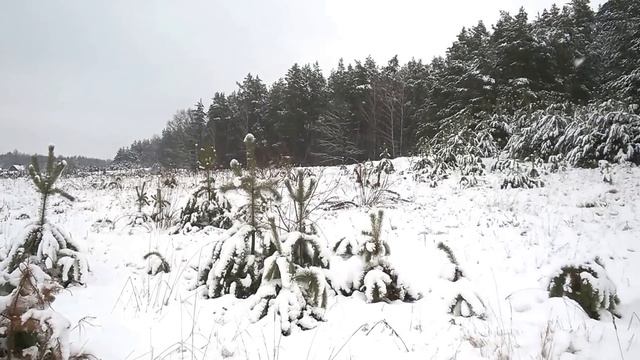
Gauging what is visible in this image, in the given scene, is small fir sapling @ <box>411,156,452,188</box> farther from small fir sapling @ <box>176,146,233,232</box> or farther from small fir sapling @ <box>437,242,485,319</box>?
small fir sapling @ <box>437,242,485,319</box>

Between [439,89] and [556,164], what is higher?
[439,89]

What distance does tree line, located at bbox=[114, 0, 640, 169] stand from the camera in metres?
22.3

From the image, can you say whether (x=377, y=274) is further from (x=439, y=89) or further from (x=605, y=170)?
(x=439, y=89)

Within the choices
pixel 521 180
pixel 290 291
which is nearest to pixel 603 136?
pixel 521 180

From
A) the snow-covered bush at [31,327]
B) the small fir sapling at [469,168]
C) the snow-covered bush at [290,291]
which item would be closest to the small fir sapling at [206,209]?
the snow-covered bush at [290,291]

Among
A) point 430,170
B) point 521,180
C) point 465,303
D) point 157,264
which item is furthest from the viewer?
point 430,170

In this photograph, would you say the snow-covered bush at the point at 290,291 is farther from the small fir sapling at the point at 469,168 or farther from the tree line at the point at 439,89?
the tree line at the point at 439,89

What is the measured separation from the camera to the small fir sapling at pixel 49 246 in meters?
3.61

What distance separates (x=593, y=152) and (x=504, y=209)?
4.81m

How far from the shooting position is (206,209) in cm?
660

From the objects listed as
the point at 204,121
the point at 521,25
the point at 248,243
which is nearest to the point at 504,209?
the point at 248,243

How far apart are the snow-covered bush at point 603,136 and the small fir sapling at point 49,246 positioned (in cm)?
1169

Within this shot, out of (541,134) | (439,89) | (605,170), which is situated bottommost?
(605,170)

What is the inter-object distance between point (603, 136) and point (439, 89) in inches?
798
